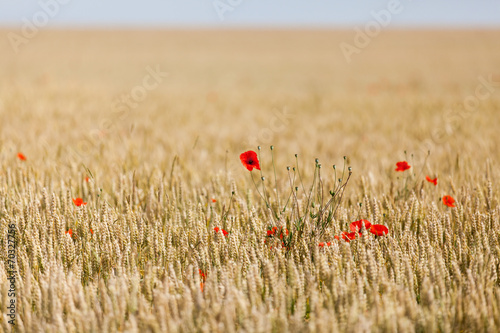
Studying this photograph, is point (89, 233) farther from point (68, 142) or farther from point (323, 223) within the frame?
point (68, 142)

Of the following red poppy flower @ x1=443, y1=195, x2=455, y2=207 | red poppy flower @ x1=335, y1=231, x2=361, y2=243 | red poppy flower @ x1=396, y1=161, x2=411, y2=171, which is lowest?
red poppy flower @ x1=335, y1=231, x2=361, y2=243

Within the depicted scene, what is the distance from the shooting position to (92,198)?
2.34m

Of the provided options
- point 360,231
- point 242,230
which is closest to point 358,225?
point 360,231

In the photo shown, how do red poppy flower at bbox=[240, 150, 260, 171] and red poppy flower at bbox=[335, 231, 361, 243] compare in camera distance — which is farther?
red poppy flower at bbox=[240, 150, 260, 171]

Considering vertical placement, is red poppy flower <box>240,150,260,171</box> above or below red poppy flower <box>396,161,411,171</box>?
Result: above

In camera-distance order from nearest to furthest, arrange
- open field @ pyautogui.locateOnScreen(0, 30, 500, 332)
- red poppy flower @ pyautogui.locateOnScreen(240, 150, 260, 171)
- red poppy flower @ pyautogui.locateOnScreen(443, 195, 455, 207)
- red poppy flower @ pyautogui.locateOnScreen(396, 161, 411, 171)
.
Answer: open field @ pyautogui.locateOnScreen(0, 30, 500, 332) < red poppy flower @ pyautogui.locateOnScreen(240, 150, 260, 171) < red poppy flower @ pyautogui.locateOnScreen(443, 195, 455, 207) < red poppy flower @ pyautogui.locateOnScreen(396, 161, 411, 171)

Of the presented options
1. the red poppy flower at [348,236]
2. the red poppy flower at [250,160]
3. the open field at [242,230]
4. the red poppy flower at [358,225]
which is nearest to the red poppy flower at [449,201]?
the open field at [242,230]

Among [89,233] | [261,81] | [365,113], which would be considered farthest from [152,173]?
[261,81]

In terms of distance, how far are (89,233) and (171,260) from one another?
0.45m

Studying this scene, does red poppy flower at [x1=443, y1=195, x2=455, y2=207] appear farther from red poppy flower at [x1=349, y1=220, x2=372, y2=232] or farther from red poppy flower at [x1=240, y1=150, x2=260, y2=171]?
red poppy flower at [x1=240, y1=150, x2=260, y2=171]

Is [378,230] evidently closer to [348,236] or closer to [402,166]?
[348,236]

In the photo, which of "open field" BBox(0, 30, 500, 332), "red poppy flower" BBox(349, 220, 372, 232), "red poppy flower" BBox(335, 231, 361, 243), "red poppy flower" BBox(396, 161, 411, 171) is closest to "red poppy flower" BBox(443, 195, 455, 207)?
"open field" BBox(0, 30, 500, 332)

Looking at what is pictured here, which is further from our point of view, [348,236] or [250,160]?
[250,160]

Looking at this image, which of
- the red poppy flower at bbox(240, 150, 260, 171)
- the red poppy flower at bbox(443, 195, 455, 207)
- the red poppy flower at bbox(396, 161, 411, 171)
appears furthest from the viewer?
the red poppy flower at bbox(396, 161, 411, 171)
